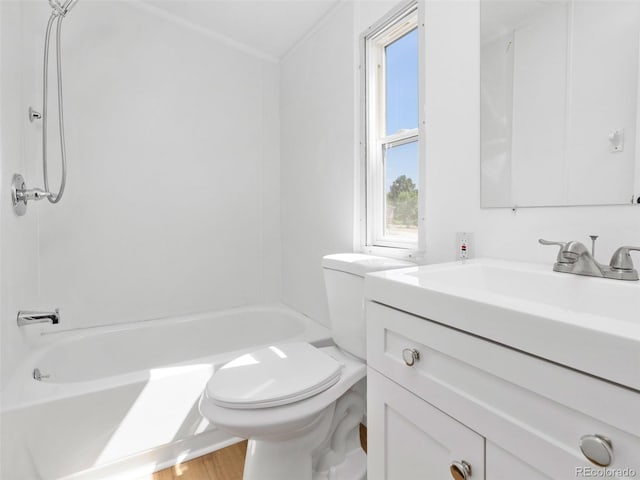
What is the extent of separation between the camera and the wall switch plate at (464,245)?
1203 millimetres

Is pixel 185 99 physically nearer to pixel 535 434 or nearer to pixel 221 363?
pixel 221 363

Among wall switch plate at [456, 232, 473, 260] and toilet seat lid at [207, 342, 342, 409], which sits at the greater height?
wall switch plate at [456, 232, 473, 260]

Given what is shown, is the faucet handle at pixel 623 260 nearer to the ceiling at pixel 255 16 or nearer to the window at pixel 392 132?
the window at pixel 392 132

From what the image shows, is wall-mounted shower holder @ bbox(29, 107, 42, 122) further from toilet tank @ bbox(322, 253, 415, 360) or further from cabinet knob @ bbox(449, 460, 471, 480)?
cabinet knob @ bbox(449, 460, 471, 480)

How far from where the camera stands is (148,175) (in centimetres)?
208

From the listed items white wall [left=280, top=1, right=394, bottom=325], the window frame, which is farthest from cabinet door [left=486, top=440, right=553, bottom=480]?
white wall [left=280, top=1, right=394, bottom=325]

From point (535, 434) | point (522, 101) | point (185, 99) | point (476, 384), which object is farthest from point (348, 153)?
point (535, 434)

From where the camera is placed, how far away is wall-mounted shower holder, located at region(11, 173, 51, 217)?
1478mm

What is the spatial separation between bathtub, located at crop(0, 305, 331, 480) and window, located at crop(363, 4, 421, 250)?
0.74m

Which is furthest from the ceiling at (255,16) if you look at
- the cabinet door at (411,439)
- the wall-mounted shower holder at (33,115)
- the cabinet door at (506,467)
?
the cabinet door at (506,467)

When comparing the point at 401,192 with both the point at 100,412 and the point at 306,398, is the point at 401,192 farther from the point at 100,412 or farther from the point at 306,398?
the point at 100,412

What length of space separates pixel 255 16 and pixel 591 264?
2152 mm

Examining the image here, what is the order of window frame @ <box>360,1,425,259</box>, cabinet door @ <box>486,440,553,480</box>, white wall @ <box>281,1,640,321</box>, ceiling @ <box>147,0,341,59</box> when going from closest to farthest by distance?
cabinet door @ <box>486,440,553,480</box>
white wall @ <box>281,1,640,321</box>
window frame @ <box>360,1,425,259</box>
ceiling @ <box>147,0,341,59</box>

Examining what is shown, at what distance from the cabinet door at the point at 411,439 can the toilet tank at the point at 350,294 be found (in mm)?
388
